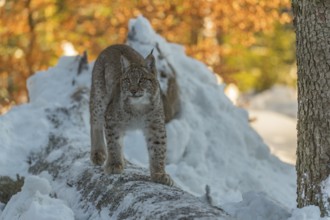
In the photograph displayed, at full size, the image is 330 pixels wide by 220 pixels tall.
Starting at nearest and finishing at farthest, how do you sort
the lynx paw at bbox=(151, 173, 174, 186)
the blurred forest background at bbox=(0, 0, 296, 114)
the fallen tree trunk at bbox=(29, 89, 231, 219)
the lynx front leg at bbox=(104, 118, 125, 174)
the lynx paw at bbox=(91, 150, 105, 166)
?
the fallen tree trunk at bbox=(29, 89, 231, 219) < the lynx paw at bbox=(151, 173, 174, 186) < the lynx front leg at bbox=(104, 118, 125, 174) < the lynx paw at bbox=(91, 150, 105, 166) < the blurred forest background at bbox=(0, 0, 296, 114)

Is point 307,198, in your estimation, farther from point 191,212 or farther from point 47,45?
point 47,45

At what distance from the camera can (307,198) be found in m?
5.00

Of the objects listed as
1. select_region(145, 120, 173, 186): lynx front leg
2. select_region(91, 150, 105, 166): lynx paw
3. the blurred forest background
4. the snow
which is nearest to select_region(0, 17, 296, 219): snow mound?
the snow

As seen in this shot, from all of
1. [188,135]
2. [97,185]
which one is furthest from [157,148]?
[188,135]

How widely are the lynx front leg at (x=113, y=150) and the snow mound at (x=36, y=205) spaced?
56 centimetres

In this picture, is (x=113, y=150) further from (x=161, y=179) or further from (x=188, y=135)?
(x=188, y=135)

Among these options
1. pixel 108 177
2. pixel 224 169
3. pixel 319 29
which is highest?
pixel 319 29

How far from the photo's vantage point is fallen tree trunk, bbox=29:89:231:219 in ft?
15.4

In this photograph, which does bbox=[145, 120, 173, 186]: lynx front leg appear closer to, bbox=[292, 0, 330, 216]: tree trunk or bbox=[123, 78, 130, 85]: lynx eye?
bbox=[123, 78, 130, 85]: lynx eye

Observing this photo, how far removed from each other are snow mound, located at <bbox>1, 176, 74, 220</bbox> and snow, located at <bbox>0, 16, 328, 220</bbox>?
1.84ft

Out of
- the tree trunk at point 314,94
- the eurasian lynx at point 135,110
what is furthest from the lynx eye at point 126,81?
the tree trunk at point 314,94

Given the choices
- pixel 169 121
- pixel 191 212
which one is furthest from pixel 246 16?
pixel 191 212

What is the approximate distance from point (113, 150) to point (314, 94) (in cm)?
188

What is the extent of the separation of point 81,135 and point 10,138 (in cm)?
79
